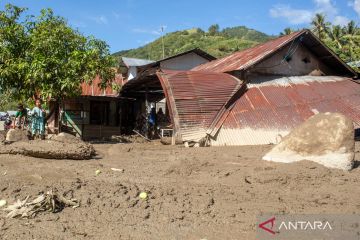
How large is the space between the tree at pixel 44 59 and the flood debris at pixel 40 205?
7.99m

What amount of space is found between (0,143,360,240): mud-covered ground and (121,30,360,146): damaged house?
138 inches

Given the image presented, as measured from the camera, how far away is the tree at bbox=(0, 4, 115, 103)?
13.0 m

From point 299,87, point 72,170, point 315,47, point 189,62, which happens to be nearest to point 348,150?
point 72,170

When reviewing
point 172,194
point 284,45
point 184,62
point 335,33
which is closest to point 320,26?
point 335,33

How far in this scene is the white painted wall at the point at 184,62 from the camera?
94.2 ft

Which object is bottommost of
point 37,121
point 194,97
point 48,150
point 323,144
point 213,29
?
point 48,150

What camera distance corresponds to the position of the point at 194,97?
1231 cm

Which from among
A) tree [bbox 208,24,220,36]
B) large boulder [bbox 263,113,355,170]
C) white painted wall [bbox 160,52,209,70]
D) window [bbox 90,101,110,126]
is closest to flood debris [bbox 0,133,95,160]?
large boulder [bbox 263,113,355,170]

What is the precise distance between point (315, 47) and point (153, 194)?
12.0m

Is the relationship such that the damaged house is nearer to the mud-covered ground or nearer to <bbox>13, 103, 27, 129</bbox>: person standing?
the mud-covered ground

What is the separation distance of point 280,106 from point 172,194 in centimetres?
766

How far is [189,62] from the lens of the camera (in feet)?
97.4

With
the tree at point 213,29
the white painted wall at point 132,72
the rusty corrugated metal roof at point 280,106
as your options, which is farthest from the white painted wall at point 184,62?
the tree at point 213,29
